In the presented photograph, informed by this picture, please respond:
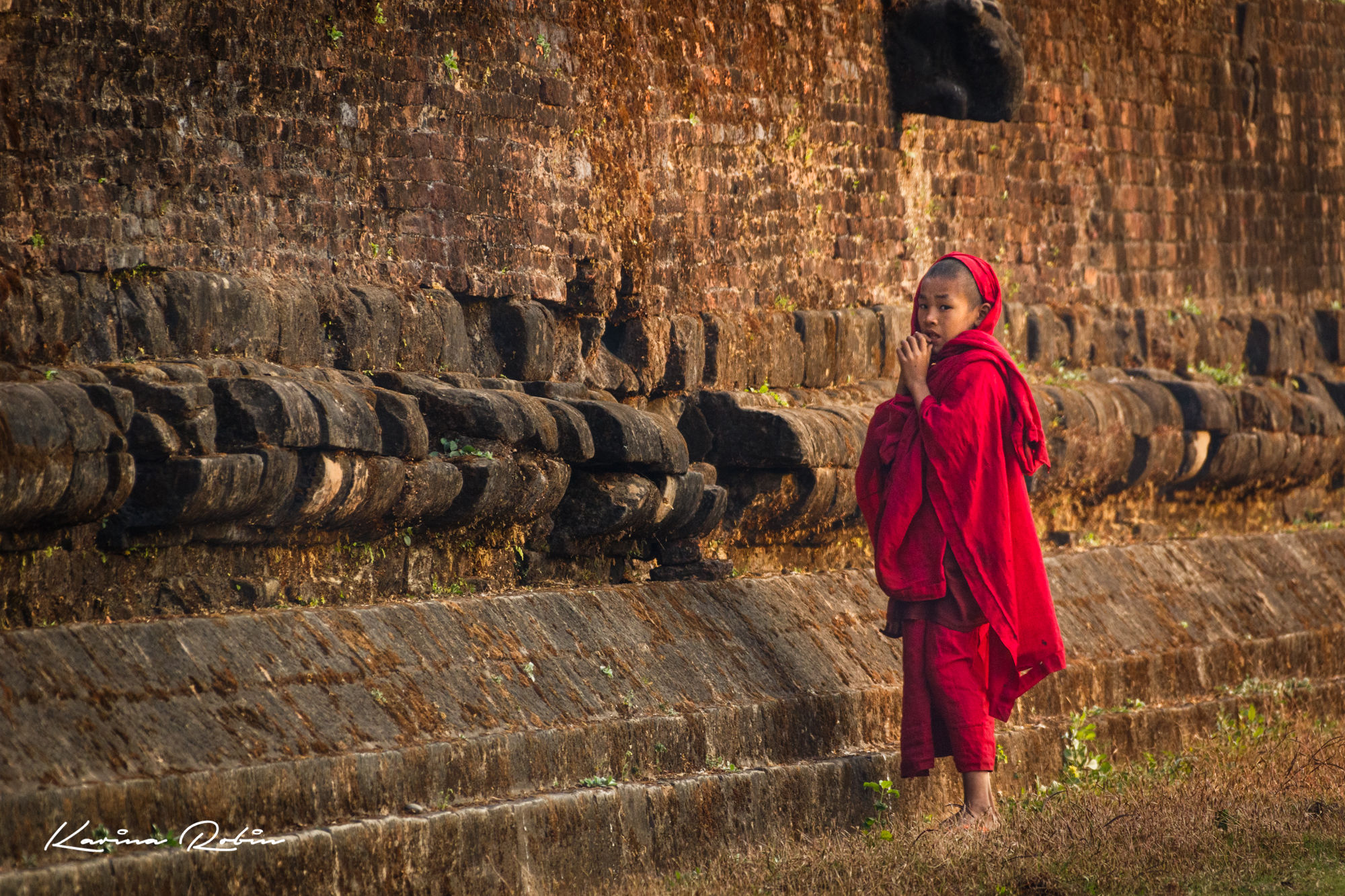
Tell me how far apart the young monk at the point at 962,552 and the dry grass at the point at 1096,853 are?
348 millimetres

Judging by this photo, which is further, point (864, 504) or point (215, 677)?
point (864, 504)

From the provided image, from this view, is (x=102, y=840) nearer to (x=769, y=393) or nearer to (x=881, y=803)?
(x=881, y=803)

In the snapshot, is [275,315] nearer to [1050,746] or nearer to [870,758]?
[870,758]

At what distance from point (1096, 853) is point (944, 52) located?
4720 millimetres

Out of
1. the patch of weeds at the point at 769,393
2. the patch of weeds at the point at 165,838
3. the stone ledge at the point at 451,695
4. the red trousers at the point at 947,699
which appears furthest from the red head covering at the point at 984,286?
the patch of weeds at the point at 165,838

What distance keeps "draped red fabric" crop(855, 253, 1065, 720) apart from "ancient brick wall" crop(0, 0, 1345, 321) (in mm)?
1640

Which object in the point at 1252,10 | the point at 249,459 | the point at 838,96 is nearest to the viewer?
the point at 249,459

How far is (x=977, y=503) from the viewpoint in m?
6.40

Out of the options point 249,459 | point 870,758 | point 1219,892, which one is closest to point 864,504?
point 870,758

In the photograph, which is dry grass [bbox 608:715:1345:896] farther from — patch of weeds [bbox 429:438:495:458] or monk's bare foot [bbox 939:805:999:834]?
patch of weeds [bbox 429:438:495:458]

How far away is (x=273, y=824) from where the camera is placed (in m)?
4.91

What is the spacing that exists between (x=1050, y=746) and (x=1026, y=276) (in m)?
3.30

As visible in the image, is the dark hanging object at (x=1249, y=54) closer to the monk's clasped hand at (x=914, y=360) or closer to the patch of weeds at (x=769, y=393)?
the patch of weeds at (x=769, y=393)

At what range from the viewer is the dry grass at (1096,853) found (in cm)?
557
